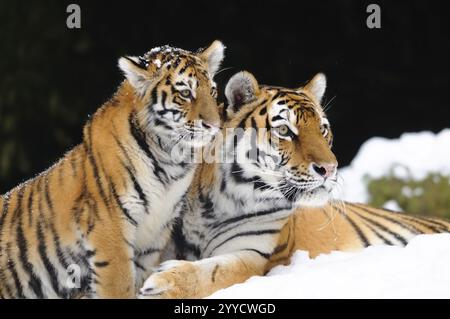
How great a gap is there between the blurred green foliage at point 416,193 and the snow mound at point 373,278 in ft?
9.01

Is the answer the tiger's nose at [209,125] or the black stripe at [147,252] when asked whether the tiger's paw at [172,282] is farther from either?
the tiger's nose at [209,125]

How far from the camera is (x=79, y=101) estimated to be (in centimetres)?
592

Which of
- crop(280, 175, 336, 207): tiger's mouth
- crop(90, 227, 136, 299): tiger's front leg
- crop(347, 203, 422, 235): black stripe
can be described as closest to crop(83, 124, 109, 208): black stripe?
crop(90, 227, 136, 299): tiger's front leg

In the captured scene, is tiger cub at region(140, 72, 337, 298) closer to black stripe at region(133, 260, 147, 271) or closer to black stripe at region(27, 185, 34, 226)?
black stripe at region(133, 260, 147, 271)

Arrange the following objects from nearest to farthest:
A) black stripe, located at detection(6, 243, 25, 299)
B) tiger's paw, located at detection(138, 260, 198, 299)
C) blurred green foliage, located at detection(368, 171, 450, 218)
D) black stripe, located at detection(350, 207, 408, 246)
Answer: tiger's paw, located at detection(138, 260, 198, 299), black stripe, located at detection(6, 243, 25, 299), black stripe, located at detection(350, 207, 408, 246), blurred green foliage, located at detection(368, 171, 450, 218)

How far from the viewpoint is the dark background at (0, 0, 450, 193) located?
19.2 ft

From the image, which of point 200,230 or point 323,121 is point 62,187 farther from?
point 323,121

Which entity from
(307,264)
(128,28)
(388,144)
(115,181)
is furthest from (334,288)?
(388,144)

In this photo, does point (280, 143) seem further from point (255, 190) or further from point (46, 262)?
point (46, 262)

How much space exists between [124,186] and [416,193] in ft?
10.8

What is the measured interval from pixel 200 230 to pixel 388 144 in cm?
328

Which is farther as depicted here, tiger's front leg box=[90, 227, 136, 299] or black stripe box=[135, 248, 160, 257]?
black stripe box=[135, 248, 160, 257]

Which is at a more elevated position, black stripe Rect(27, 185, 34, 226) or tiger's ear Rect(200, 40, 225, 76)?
tiger's ear Rect(200, 40, 225, 76)

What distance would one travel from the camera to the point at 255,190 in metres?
4.03
